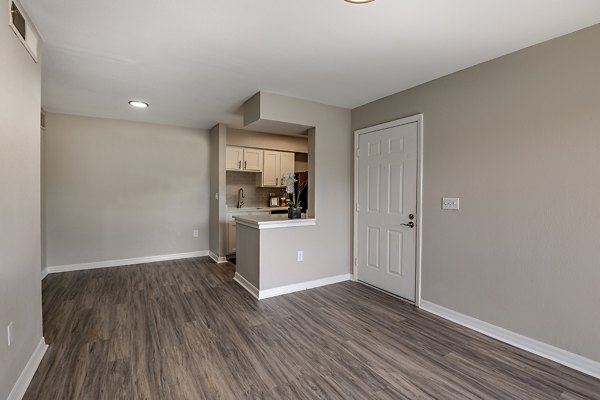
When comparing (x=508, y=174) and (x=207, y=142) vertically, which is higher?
(x=207, y=142)

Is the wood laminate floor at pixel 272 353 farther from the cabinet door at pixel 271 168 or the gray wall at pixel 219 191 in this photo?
the cabinet door at pixel 271 168

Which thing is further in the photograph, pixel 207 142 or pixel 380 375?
pixel 207 142

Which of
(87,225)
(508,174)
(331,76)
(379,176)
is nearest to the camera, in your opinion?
(508,174)

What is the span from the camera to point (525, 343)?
229 centimetres

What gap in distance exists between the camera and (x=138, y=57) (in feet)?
8.09

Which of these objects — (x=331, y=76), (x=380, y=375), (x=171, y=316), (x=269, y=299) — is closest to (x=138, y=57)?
(x=331, y=76)

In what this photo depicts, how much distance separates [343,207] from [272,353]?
224 centimetres

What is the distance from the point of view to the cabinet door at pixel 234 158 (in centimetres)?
546

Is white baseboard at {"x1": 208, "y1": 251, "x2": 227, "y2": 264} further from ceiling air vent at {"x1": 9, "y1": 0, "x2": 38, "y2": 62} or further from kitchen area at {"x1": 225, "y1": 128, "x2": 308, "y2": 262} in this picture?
ceiling air vent at {"x1": 9, "y1": 0, "x2": 38, "y2": 62}

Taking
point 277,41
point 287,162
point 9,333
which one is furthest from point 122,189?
point 277,41

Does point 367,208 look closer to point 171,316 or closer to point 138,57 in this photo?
point 171,316

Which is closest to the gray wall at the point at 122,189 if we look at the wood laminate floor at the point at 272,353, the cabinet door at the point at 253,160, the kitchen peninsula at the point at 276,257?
the cabinet door at the point at 253,160

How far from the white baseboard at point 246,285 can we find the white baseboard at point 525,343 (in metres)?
1.97

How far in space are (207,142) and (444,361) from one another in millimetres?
4952
